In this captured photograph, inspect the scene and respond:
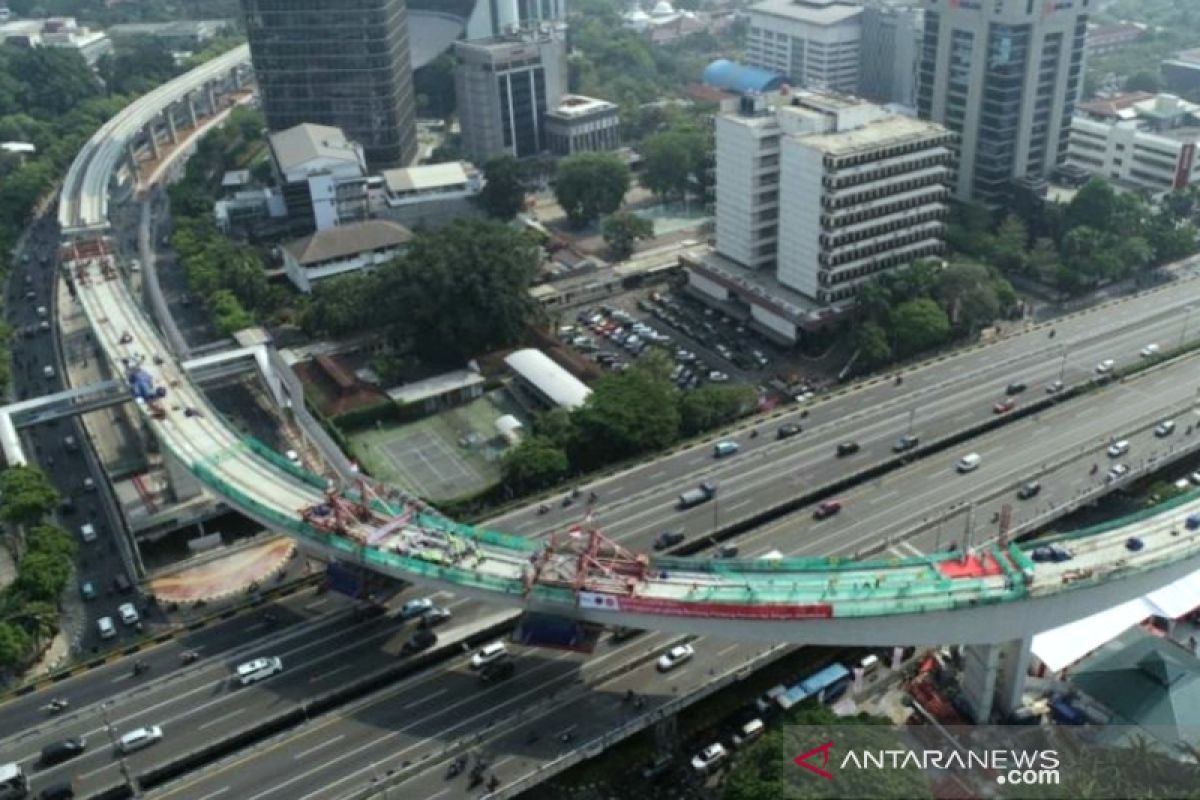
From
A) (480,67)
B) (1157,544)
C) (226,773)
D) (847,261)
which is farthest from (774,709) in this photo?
(480,67)

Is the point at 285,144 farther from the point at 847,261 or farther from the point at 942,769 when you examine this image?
the point at 942,769

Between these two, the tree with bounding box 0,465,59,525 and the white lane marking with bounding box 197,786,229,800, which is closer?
the white lane marking with bounding box 197,786,229,800

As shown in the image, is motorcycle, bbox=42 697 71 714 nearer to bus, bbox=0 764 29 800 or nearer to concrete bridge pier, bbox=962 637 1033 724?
bus, bbox=0 764 29 800

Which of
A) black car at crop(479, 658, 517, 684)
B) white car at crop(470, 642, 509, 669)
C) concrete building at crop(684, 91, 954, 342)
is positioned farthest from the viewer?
concrete building at crop(684, 91, 954, 342)

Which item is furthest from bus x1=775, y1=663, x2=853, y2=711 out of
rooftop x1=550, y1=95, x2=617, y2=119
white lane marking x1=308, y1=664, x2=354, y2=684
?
rooftop x1=550, y1=95, x2=617, y2=119

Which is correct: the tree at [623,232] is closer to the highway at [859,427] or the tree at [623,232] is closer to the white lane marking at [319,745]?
the highway at [859,427]

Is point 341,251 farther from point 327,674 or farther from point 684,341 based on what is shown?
point 327,674

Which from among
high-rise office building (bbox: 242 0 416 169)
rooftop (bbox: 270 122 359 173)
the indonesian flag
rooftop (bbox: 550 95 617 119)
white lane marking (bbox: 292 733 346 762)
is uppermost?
high-rise office building (bbox: 242 0 416 169)

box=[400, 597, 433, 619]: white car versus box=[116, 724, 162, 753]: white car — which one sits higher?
box=[116, 724, 162, 753]: white car
